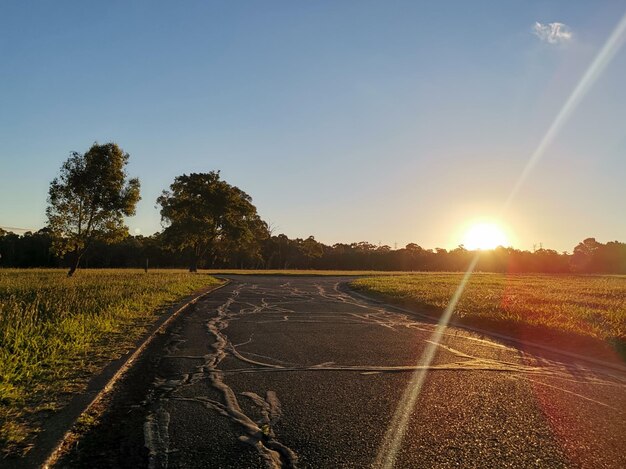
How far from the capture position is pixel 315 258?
367 feet

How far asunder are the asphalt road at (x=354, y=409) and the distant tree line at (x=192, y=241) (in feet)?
81.2

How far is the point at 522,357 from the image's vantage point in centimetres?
831

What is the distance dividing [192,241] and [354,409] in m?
50.2

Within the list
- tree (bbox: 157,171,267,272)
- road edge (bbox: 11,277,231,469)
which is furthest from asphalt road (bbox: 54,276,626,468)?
tree (bbox: 157,171,267,272)

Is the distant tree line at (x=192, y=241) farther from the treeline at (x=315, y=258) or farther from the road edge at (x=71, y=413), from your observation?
the road edge at (x=71, y=413)

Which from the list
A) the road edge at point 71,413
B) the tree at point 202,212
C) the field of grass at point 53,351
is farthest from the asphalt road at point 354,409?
the tree at point 202,212

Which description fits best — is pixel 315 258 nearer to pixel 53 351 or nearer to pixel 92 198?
pixel 92 198

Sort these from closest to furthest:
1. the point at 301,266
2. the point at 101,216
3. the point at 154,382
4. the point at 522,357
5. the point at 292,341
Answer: the point at 154,382 → the point at 522,357 → the point at 292,341 → the point at 101,216 → the point at 301,266

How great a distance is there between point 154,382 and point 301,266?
10477 centimetres

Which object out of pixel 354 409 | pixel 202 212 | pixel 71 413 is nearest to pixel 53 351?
pixel 71 413

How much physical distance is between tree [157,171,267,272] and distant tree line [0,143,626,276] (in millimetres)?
110

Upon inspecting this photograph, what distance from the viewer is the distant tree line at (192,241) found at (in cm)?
3055

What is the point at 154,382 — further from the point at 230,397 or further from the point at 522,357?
the point at 522,357

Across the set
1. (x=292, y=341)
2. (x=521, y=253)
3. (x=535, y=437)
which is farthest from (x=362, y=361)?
(x=521, y=253)
